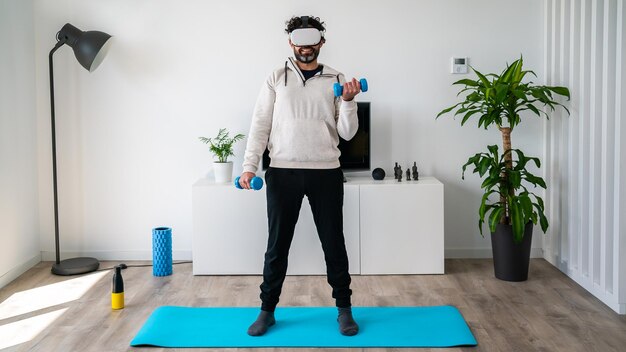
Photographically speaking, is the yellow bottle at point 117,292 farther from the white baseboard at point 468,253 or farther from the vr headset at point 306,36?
the white baseboard at point 468,253

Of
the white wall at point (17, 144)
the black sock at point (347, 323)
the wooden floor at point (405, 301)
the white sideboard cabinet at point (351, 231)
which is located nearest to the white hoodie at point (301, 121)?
the black sock at point (347, 323)

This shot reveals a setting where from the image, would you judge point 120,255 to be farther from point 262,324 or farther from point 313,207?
point 313,207

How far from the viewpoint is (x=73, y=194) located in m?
4.65

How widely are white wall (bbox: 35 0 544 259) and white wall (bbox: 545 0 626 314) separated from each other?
0.32 meters

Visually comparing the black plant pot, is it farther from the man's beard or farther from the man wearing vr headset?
the man's beard

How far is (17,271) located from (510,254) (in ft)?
10.2

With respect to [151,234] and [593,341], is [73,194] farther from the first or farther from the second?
[593,341]

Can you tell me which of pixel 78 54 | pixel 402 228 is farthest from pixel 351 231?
pixel 78 54

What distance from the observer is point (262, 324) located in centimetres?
313

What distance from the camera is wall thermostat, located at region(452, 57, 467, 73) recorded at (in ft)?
14.8

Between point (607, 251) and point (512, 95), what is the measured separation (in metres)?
1.06

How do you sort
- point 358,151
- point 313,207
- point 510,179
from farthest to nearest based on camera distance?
point 358,151, point 510,179, point 313,207

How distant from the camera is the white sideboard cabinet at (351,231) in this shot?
13.8 feet

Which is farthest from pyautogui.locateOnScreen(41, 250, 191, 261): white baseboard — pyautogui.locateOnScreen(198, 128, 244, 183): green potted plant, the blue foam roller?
pyautogui.locateOnScreen(198, 128, 244, 183): green potted plant
